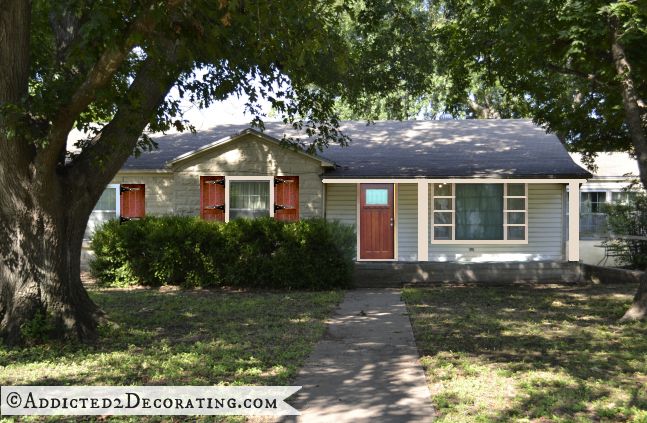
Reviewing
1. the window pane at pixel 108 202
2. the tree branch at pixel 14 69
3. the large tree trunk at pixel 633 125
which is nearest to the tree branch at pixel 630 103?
the large tree trunk at pixel 633 125

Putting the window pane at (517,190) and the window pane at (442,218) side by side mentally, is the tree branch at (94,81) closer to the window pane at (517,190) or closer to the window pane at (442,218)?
the window pane at (442,218)

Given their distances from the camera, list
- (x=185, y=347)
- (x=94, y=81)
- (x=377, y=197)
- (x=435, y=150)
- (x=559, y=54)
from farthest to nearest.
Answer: (x=435, y=150)
(x=377, y=197)
(x=559, y=54)
(x=185, y=347)
(x=94, y=81)

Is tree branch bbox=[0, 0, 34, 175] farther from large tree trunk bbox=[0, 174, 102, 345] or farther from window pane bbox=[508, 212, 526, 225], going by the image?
window pane bbox=[508, 212, 526, 225]

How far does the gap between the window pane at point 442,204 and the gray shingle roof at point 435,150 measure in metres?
1.12

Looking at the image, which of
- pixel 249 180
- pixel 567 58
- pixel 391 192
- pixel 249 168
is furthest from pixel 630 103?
pixel 249 180

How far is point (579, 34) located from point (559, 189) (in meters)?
7.30

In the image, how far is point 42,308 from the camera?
24.7 feet

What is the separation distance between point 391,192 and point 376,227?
3.46ft

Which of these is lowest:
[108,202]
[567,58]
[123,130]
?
[108,202]

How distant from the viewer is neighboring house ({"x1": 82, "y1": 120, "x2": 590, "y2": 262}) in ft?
49.1

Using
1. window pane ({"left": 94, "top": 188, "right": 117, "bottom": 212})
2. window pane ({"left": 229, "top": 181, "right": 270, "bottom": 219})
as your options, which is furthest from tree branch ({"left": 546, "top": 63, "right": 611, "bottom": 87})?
window pane ({"left": 94, "top": 188, "right": 117, "bottom": 212})

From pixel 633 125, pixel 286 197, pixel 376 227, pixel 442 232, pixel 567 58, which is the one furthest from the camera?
pixel 376 227

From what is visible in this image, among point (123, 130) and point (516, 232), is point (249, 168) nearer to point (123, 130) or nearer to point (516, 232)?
point (516, 232)

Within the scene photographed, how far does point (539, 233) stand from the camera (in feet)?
52.4
